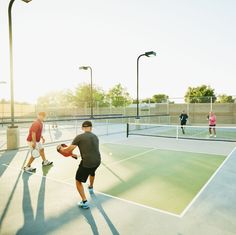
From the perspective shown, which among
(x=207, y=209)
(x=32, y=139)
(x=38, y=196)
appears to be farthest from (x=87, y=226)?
(x=32, y=139)

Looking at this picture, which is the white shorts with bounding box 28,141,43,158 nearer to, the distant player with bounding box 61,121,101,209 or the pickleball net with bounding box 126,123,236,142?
the distant player with bounding box 61,121,101,209

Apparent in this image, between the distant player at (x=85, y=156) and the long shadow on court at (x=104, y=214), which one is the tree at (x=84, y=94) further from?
the distant player at (x=85, y=156)

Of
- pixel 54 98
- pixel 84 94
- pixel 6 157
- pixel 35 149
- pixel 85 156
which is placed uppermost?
pixel 84 94

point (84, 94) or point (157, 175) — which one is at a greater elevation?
point (84, 94)

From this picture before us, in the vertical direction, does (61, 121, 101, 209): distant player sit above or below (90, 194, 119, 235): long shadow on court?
above

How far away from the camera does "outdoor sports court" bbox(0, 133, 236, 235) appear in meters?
4.22

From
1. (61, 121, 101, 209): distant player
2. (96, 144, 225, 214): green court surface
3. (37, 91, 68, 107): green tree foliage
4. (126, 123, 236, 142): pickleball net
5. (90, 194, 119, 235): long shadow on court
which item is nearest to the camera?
(90, 194, 119, 235): long shadow on court

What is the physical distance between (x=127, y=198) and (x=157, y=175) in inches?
81.5

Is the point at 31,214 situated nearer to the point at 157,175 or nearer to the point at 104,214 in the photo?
the point at 104,214

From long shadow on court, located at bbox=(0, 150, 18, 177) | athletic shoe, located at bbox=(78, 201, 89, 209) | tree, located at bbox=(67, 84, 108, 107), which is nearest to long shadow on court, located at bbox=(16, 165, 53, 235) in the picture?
athletic shoe, located at bbox=(78, 201, 89, 209)

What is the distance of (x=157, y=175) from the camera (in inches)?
287

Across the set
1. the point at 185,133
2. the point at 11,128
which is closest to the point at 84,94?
the point at 185,133

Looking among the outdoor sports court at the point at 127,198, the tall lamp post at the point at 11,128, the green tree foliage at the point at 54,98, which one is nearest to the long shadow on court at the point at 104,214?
the outdoor sports court at the point at 127,198

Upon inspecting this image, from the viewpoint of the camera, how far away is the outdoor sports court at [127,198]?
4.22m
